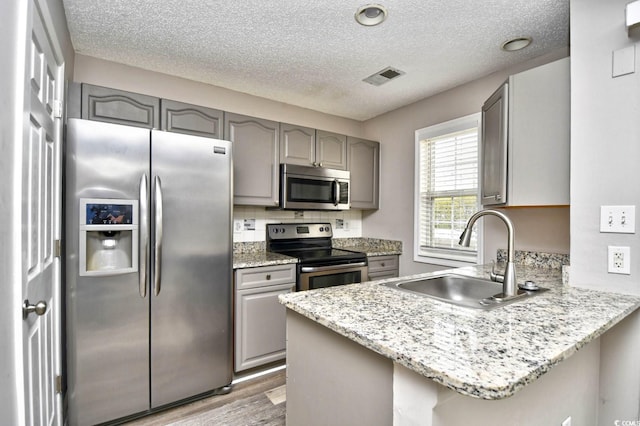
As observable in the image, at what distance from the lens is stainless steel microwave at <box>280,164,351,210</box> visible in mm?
2871

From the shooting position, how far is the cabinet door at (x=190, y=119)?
2361 mm

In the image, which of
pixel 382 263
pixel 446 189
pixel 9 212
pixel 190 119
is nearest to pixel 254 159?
pixel 190 119

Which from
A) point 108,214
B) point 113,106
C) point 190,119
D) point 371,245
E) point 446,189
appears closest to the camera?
point 108,214

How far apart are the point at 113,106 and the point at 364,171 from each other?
2.36 m

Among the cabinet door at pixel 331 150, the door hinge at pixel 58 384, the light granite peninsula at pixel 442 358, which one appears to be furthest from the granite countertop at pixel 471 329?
the cabinet door at pixel 331 150

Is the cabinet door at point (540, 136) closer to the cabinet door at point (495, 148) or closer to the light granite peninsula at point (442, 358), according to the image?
the cabinet door at point (495, 148)

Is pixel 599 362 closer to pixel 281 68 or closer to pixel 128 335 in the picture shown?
pixel 128 335

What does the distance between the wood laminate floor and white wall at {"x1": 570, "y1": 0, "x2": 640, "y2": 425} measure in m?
1.73

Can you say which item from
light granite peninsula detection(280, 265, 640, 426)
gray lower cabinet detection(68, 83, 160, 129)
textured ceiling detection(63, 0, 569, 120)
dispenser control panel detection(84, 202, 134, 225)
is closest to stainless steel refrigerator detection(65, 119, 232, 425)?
dispenser control panel detection(84, 202, 134, 225)

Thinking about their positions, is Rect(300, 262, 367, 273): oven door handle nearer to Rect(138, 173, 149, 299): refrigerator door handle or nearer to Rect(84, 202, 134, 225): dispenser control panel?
Rect(138, 173, 149, 299): refrigerator door handle

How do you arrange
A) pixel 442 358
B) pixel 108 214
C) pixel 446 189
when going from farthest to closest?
pixel 446 189 → pixel 108 214 → pixel 442 358

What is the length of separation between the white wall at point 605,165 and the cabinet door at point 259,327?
1.95 metres

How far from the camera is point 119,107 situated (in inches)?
85.7

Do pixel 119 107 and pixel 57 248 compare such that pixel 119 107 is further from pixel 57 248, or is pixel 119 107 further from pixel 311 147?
pixel 311 147
